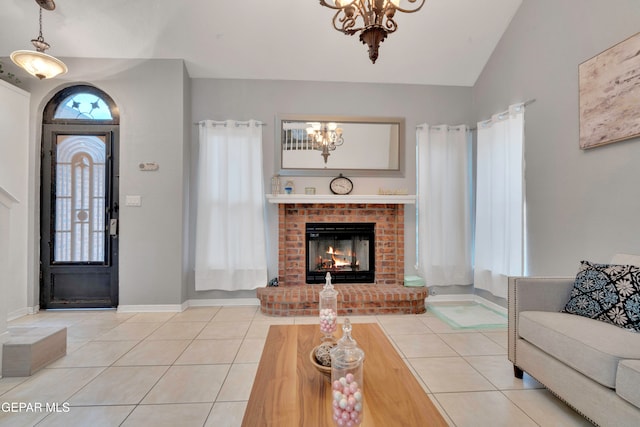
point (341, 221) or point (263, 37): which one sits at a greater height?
point (263, 37)

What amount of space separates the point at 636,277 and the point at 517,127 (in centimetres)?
197

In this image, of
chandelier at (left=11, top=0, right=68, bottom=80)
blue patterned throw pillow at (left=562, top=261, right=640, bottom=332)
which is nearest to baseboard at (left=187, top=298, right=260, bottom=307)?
chandelier at (left=11, top=0, right=68, bottom=80)

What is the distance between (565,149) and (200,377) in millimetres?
3543

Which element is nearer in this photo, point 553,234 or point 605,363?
point 605,363

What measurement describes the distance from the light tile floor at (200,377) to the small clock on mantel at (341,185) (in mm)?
1651

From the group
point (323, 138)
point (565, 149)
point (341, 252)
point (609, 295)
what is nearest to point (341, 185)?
point (323, 138)

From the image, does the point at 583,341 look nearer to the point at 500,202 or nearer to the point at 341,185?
the point at 500,202

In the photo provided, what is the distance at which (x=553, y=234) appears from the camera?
2.78m

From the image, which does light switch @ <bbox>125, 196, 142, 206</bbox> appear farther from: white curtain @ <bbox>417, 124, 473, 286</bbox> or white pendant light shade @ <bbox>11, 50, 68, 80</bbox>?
white curtain @ <bbox>417, 124, 473, 286</bbox>

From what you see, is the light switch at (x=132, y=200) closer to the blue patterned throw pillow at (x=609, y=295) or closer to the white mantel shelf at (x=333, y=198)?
the white mantel shelf at (x=333, y=198)

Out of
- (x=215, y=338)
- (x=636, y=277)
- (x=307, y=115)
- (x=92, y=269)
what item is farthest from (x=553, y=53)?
(x=92, y=269)

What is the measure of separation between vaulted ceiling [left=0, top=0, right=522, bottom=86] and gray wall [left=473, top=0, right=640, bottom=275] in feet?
1.74

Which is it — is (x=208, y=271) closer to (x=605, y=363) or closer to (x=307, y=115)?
(x=307, y=115)

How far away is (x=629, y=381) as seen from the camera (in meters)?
1.31
